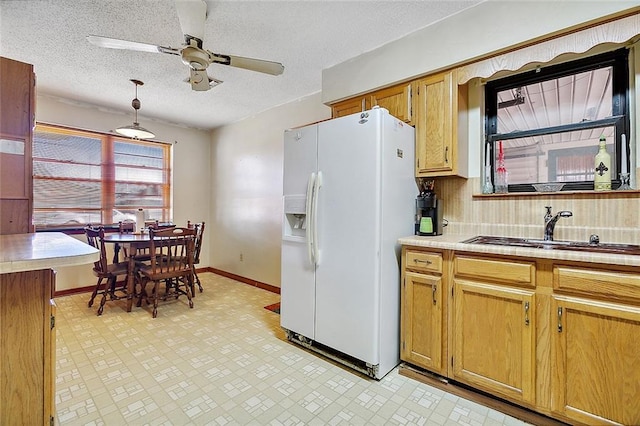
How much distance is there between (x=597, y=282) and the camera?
1.40m

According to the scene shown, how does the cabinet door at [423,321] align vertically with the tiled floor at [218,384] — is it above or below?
above

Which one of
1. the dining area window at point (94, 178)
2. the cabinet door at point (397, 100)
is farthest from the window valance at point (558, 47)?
the dining area window at point (94, 178)

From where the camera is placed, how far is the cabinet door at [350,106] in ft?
8.50

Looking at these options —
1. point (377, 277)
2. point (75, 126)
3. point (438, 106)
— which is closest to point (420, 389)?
point (377, 277)

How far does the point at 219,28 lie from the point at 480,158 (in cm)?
219

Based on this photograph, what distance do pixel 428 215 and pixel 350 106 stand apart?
3.96 ft

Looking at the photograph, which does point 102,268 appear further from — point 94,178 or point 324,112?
point 324,112

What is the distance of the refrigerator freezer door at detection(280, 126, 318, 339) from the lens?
2322 mm

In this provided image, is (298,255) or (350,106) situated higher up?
(350,106)

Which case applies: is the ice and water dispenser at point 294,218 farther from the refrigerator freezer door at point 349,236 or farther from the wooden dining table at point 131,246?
the wooden dining table at point 131,246

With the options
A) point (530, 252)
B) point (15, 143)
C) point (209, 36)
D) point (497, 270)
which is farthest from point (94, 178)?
point (530, 252)

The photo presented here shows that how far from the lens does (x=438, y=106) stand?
2158 millimetres

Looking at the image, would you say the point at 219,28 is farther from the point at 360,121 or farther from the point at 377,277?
the point at 377,277

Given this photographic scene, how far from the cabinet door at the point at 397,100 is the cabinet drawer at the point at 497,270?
1152mm
